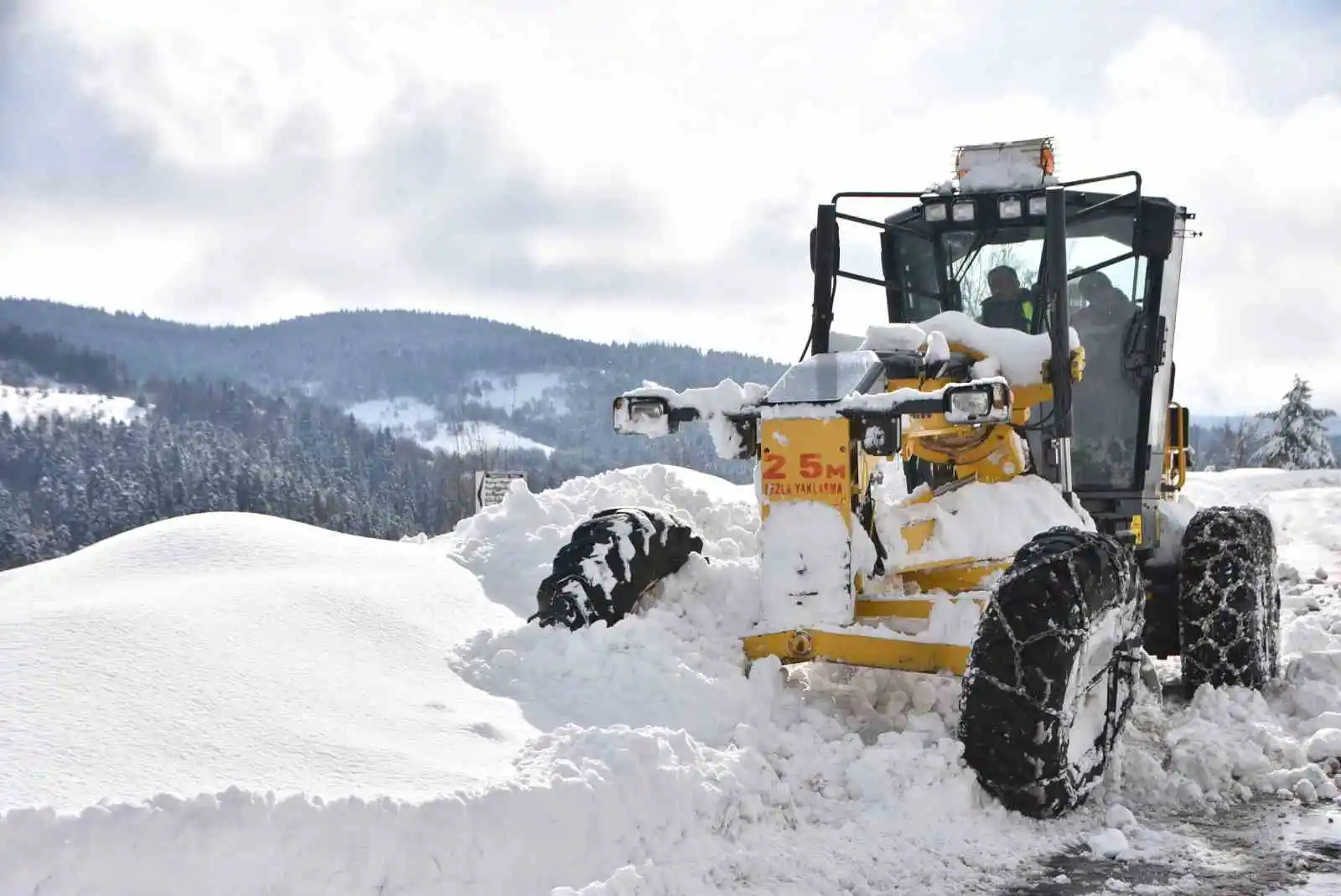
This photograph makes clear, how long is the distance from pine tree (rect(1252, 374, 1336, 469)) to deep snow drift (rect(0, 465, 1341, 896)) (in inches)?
1802

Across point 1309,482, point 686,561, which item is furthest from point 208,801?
point 1309,482

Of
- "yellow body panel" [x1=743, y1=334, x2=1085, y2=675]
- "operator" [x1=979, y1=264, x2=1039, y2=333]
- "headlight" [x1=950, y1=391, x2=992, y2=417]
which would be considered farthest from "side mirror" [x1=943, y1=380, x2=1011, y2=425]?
"operator" [x1=979, y1=264, x2=1039, y2=333]

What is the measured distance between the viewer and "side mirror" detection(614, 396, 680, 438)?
5.06 meters

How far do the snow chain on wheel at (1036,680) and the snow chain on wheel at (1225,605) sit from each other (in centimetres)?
210

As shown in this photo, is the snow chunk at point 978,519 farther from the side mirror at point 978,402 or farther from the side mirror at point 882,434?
the side mirror at point 978,402

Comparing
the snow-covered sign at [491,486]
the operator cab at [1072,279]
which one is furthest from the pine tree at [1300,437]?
the operator cab at [1072,279]

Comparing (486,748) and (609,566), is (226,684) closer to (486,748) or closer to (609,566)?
(486,748)

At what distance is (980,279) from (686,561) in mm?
2586

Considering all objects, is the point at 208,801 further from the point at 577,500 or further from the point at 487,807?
the point at 577,500

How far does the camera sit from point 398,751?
3643 millimetres

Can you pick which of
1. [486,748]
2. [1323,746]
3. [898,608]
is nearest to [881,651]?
[898,608]

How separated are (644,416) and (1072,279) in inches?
126

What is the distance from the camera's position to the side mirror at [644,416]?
5062mm

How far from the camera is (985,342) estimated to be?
5621 millimetres
